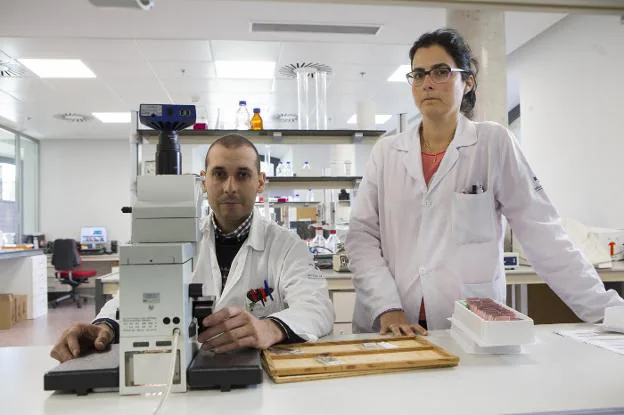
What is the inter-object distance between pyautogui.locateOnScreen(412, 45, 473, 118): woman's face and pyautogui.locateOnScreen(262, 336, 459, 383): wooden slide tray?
0.67 metres

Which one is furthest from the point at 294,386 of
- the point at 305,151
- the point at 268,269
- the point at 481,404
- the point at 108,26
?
the point at 305,151

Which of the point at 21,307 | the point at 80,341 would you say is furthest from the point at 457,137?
the point at 21,307

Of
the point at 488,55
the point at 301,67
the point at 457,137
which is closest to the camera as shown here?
the point at 457,137

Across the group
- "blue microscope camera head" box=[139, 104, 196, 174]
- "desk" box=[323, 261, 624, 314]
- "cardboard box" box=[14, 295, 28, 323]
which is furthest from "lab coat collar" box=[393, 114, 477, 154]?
"cardboard box" box=[14, 295, 28, 323]

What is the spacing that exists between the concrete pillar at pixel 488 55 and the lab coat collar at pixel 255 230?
2469mm

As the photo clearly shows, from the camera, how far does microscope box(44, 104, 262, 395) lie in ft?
2.61

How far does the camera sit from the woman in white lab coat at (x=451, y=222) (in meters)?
1.37

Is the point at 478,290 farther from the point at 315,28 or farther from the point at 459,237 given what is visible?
the point at 315,28

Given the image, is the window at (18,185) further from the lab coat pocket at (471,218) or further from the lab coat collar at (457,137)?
the lab coat pocket at (471,218)

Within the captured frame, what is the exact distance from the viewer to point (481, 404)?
0.76 metres

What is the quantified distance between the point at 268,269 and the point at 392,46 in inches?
146

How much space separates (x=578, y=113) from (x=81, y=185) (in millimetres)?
7846

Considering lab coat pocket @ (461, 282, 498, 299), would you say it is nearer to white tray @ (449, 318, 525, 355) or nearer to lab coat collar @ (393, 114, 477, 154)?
white tray @ (449, 318, 525, 355)

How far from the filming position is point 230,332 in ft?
3.12
